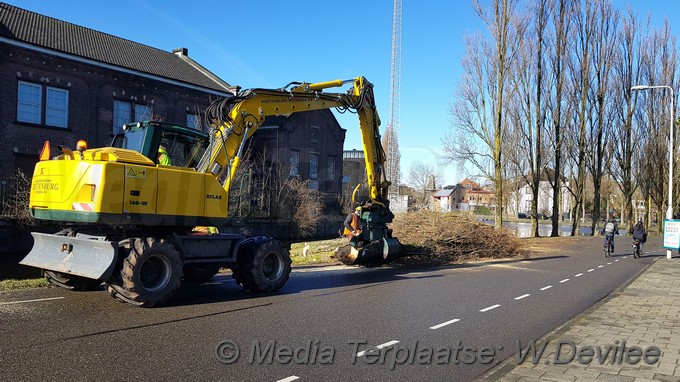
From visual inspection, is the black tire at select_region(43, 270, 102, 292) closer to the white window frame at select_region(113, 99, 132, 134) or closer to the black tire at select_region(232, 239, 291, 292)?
the black tire at select_region(232, 239, 291, 292)

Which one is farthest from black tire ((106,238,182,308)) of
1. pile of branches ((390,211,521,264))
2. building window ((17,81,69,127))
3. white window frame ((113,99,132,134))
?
white window frame ((113,99,132,134))

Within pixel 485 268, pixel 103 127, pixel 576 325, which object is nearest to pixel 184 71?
pixel 103 127

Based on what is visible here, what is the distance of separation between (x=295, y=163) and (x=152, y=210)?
119 feet

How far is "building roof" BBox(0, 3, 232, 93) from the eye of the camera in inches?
1094

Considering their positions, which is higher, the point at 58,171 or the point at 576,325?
the point at 58,171

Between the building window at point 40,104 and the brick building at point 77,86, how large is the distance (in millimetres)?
45

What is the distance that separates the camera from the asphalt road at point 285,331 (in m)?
5.41

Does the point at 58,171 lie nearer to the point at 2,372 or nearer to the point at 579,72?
the point at 2,372

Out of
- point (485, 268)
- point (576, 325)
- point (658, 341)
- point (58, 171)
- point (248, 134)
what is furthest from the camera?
point (485, 268)

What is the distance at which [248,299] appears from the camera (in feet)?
30.8

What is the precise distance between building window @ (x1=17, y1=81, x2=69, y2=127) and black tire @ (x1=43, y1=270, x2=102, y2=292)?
21.4 m

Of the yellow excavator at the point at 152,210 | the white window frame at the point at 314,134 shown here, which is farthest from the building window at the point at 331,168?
the yellow excavator at the point at 152,210

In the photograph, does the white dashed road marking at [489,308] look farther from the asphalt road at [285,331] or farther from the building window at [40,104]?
the building window at [40,104]

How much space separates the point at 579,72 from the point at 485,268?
27.9 meters
